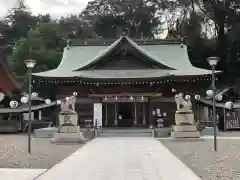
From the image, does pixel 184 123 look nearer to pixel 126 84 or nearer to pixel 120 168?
pixel 126 84

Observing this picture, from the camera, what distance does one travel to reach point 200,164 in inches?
440

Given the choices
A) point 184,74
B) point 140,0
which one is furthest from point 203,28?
point 184,74

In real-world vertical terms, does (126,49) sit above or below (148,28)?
below

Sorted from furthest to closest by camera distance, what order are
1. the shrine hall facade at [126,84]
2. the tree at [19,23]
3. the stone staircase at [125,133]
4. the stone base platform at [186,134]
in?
the tree at [19,23] < the shrine hall facade at [126,84] < the stone staircase at [125,133] < the stone base platform at [186,134]

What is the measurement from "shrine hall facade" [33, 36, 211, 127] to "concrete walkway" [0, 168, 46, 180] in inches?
681

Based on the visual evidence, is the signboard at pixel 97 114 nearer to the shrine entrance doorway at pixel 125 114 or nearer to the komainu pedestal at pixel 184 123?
the shrine entrance doorway at pixel 125 114

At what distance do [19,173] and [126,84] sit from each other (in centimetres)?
1918

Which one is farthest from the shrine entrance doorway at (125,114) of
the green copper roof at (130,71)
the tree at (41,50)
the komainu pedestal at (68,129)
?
the tree at (41,50)

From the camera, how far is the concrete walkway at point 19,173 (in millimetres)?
8953

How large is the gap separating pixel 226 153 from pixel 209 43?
33.8 metres

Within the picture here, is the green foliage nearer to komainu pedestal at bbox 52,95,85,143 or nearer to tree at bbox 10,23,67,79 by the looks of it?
tree at bbox 10,23,67,79

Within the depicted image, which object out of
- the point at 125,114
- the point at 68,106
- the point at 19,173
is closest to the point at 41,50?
the point at 125,114

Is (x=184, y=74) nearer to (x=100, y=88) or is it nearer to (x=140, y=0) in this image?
(x=100, y=88)

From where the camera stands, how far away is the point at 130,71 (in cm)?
2916
